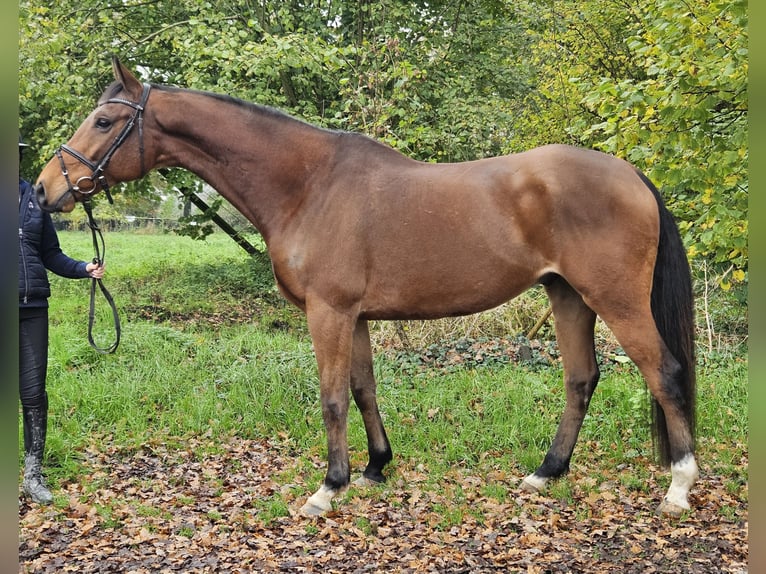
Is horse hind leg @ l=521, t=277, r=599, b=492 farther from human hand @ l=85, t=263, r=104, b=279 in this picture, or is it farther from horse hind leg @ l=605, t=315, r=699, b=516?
human hand @ l=85, t=263, r=104, b=279

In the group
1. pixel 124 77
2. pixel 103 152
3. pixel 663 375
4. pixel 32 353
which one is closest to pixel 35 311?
pixel 32 353

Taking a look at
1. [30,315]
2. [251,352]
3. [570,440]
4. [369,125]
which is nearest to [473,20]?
→ [369,125]

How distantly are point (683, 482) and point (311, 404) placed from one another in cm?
348

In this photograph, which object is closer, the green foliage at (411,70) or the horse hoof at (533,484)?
the horse hoof at (533,484)

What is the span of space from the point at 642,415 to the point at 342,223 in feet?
11.1

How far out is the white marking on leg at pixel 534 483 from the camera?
461 cm

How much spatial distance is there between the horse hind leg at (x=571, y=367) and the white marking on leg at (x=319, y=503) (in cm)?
141

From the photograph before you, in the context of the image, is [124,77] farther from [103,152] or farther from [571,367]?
[571,367]

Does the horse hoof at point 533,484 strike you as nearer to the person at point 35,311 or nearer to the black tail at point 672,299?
the black tail at point 672,299

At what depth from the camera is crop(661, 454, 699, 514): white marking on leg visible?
4039mm

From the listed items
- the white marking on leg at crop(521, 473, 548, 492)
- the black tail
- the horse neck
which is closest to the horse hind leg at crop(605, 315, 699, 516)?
the black tail

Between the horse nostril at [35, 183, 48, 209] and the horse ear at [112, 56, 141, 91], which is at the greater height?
the horse ear at [112, 56, 141, 91]

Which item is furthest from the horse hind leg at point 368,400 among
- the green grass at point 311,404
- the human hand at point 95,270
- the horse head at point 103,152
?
the horse head at point 103,152

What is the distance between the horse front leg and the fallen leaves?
15 centimetres
